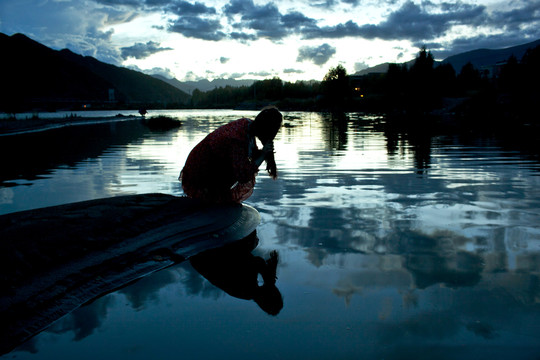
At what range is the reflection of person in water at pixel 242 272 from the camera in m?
3.63

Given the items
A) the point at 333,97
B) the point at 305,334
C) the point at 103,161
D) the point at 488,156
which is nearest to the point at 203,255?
the point at 305,334

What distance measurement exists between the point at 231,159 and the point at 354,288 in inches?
93.7

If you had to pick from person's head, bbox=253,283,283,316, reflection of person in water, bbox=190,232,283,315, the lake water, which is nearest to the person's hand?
the lake water

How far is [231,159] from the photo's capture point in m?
5.42

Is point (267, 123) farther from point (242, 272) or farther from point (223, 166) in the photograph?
point (242, 272)

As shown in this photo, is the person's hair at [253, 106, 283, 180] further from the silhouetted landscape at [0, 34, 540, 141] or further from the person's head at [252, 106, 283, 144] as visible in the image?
the silhouetted landscape at [0, 34, 540, 141]

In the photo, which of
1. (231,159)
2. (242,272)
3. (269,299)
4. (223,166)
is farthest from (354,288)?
(223,166)

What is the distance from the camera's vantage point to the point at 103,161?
12156 mm

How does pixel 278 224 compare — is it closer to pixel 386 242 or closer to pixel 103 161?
pixel 386 242

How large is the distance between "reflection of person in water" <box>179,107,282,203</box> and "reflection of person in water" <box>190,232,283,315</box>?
3.33ft

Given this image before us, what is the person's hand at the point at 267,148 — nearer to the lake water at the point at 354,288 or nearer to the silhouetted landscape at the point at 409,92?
the lake water at the point at 354,288

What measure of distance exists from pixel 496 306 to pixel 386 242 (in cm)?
161

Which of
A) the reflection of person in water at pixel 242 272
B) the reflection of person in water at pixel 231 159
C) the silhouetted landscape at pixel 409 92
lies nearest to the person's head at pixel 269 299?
the reflection of person in water at pixel 242 272

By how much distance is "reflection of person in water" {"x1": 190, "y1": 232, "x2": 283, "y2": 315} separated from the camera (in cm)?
363
